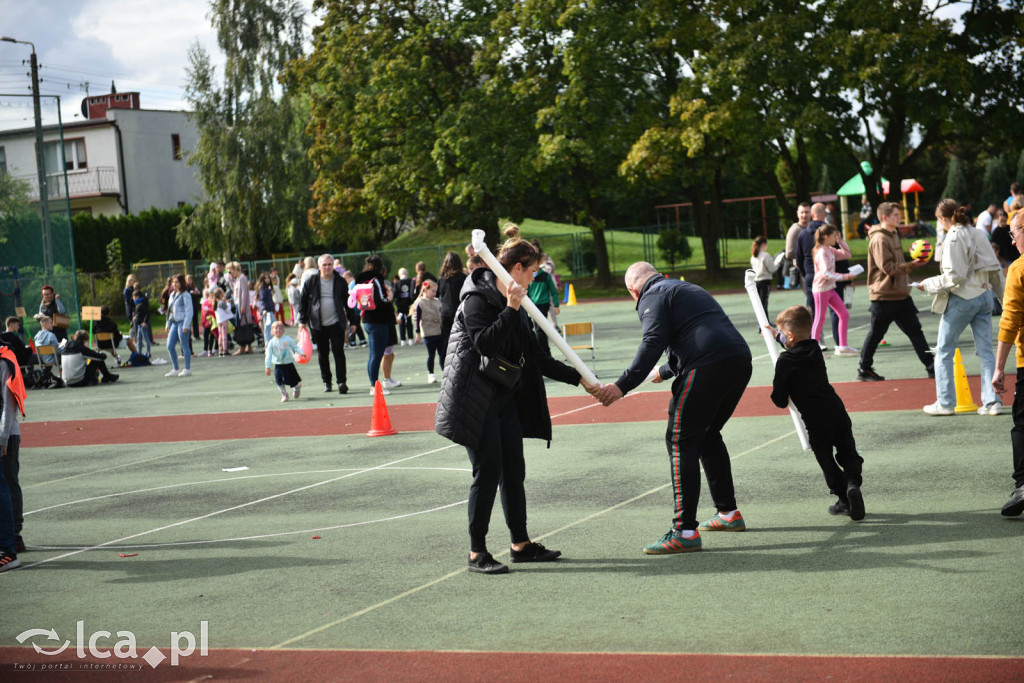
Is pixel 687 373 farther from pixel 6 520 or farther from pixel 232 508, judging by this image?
pixel 6 520

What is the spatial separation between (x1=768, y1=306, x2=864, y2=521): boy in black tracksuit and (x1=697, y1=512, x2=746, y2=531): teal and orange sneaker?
629 mm

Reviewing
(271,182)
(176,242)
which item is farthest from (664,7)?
(176,242)

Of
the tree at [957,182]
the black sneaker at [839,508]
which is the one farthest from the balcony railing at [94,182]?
the black sneaker at [839,508]

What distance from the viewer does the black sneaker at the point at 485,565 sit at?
6352mm

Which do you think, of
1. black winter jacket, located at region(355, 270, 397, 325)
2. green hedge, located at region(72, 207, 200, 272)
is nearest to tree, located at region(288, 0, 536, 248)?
green hedge, located at region(72, 207, 200, 272)

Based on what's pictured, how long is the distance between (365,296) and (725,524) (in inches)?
378

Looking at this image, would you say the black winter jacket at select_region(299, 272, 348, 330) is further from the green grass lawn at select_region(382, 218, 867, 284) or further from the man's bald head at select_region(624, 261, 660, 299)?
the green grass lawn at select_region(382, 218, 867, 284)

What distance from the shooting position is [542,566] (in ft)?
21.3

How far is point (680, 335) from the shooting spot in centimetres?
662

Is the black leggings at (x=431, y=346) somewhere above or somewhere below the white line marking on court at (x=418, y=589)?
above

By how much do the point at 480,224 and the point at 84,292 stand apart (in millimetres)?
16152

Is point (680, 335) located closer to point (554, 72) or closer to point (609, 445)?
point (609, 445)

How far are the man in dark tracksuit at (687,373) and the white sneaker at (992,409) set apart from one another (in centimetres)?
483

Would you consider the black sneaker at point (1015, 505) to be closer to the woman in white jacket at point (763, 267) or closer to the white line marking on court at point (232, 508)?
the white line marking on court at point (232, 508)
